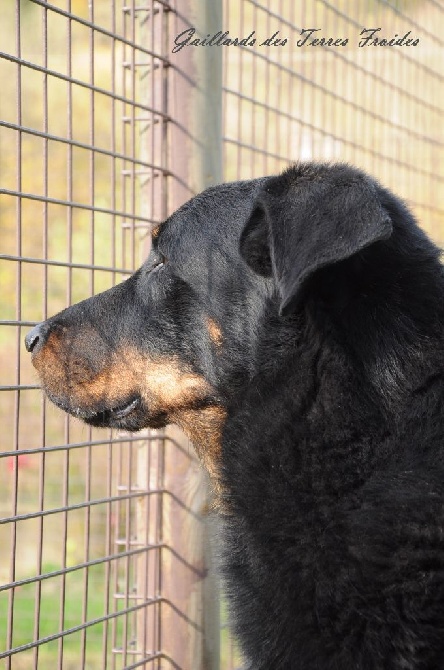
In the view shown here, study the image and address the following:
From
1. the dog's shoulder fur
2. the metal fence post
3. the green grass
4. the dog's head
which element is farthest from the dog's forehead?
the green grass

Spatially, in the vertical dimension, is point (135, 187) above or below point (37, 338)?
above

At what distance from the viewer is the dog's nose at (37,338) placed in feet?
8.90

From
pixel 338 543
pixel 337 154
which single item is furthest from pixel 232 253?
pixel 337 154

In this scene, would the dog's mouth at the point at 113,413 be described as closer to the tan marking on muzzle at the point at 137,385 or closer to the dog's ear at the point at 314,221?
the tan marking on muzzle at the point at 137,385

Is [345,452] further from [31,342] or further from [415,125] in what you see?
[415,125]

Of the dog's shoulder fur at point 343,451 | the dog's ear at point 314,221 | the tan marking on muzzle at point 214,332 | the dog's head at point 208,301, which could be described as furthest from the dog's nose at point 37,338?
the dog's ear at point 314,221

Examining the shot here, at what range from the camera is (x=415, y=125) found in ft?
19.7

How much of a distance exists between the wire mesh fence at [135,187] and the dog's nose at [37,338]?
65 millimetres

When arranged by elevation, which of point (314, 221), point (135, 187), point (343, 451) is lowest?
point (343, 451)

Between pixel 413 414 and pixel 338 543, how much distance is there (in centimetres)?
36

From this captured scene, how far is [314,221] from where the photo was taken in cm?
200

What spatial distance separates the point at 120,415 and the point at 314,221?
3.20ft

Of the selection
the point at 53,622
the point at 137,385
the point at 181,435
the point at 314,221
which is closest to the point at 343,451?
the point at 314,221

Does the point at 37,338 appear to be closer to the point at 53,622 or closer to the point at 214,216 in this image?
the point at 214,216
